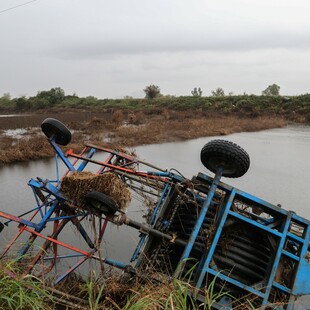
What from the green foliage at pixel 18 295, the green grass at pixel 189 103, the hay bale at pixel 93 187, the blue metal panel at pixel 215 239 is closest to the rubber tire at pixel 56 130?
the hay bale at pixel 93 187

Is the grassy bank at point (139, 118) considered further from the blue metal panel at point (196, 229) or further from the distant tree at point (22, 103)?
the blue metal panel at point (196, 229)

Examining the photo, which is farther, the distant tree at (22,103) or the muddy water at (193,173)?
the distant tree at (22,103)

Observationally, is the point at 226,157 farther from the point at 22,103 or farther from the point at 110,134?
the point at 22,103

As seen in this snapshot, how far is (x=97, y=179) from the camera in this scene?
12.3ft

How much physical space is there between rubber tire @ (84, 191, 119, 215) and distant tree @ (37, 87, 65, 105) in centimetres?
4339

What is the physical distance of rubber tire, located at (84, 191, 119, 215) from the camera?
3.50m

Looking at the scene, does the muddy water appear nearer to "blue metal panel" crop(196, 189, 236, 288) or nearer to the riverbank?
the riverbank

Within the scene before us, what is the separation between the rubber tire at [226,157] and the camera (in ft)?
11.1

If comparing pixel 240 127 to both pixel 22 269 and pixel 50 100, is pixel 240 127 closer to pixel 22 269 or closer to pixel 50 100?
pixel 22 269

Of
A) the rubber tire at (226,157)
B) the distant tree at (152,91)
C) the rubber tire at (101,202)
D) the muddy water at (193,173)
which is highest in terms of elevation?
the distant tree at (152,91)

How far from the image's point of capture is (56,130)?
175 inches

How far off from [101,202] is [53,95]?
45800 mm

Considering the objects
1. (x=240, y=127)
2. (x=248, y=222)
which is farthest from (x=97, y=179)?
(x=240, y=127)

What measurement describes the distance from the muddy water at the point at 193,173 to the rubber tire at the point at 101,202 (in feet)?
6.59
